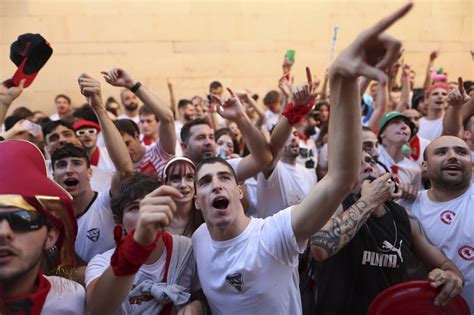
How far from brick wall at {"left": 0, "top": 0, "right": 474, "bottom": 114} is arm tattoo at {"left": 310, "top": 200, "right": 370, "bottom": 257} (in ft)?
26.1

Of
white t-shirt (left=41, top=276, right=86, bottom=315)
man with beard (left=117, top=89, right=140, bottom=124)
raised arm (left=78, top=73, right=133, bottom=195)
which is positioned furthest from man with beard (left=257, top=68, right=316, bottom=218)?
man with beard (left=117, top=89, right=140, bottom=124)

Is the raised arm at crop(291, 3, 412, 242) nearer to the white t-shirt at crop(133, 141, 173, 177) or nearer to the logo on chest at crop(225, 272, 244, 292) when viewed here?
the logo on chest at crop(225, 272, 244, 292)

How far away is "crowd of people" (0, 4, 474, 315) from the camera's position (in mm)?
1768

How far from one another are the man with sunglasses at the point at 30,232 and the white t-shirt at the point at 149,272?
0.32 m

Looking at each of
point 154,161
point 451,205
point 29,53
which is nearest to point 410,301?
point 451,205

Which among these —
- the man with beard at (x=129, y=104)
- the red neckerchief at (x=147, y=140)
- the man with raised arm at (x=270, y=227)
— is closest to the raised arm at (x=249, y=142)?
the man with raised arm at (x=270, y=227)

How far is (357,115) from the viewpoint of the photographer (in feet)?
Answer: 5.98

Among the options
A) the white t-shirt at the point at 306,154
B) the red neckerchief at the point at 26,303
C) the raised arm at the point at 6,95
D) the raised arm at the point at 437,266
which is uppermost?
the raised arm at the point at 6,95

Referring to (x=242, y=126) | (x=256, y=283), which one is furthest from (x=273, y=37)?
(x=256, y=283)

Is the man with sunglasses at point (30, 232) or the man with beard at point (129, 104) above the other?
the man with sunglasses at point (30, 232)

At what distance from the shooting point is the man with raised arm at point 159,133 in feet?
11.9

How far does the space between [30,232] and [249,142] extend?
6.34ft

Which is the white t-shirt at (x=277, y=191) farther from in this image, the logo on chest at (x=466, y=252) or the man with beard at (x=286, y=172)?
the logo on chest at (x=466, y=252)

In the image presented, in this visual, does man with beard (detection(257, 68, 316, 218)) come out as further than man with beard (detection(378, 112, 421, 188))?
No
